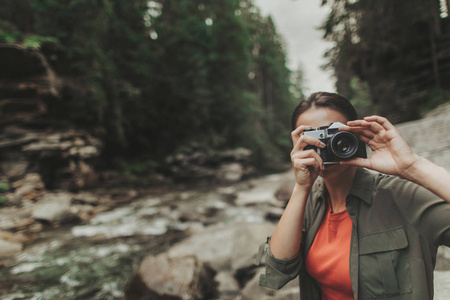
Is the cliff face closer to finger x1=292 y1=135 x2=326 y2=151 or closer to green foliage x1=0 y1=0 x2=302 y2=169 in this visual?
green foliage x1=0 y1=0 x2=302 y2=169

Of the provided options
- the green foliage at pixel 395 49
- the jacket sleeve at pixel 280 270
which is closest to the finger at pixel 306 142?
the jacket sleeve at pixel 280 270

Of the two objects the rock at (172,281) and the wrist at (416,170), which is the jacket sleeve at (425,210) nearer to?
the wrist at (416,170)

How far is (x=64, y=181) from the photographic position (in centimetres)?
866

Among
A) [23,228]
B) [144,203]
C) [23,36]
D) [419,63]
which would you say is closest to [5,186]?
[23,228]

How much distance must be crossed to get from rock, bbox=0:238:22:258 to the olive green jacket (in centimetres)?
566

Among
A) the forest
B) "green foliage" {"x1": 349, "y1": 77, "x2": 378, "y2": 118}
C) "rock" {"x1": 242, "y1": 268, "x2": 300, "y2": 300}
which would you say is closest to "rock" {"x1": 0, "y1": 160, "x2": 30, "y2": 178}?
the forest

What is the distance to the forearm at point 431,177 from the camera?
904mm

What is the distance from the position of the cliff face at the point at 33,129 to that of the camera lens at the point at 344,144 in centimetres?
946

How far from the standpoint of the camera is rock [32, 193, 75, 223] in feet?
19.8

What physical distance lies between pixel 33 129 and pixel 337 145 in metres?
11.1

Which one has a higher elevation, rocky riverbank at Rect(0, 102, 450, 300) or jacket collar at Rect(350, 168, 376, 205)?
jacket collar at Rect(350, 168, 376, 205)

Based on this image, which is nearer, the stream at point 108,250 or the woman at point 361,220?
the woman at point 361,220

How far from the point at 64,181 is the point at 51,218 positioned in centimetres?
309

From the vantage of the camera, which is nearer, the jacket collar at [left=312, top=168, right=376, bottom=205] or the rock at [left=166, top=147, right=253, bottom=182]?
the jacket collar at [left=312, top=168, right=376, bottom=205]
